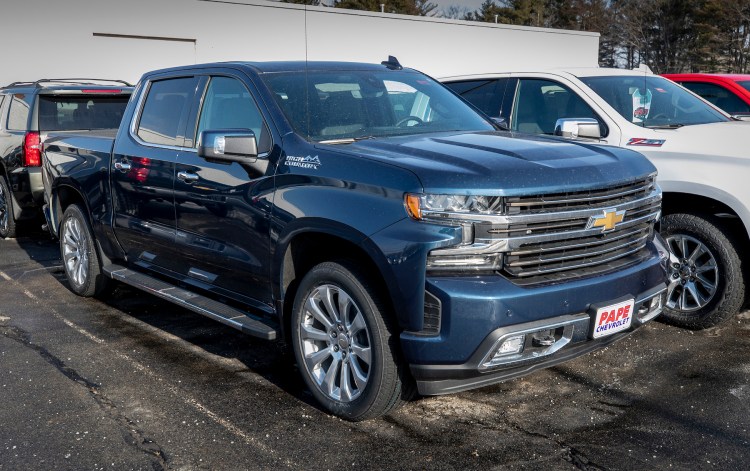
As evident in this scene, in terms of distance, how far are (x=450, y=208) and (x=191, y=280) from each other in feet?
7.72

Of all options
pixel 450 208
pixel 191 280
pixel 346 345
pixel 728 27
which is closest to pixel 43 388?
pixel 191 280

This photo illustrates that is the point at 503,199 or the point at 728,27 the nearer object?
the point at 503,199

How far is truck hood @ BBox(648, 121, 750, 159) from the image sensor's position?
18.1 feet

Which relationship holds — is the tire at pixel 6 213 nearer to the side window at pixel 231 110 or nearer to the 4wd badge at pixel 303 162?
the side window at pixel 231 110

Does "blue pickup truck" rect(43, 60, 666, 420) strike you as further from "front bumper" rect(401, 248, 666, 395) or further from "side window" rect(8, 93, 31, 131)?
"side window" rect(8, 93, 31, 131)

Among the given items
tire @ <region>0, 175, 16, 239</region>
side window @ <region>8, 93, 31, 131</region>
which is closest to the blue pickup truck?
side window @ <region>8, 93, 31, 131</region>

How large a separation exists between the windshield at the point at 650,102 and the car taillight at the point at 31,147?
244 inches

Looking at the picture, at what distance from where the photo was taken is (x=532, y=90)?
7.02 m

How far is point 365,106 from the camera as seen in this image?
496cm

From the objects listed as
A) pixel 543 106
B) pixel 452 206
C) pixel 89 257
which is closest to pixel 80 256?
pixel 89 257

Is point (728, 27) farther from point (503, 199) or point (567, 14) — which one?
point (503, 199)

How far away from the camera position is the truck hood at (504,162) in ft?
12.1

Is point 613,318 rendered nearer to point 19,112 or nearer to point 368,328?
point 368,328

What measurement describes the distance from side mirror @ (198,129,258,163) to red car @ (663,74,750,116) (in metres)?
6.66
